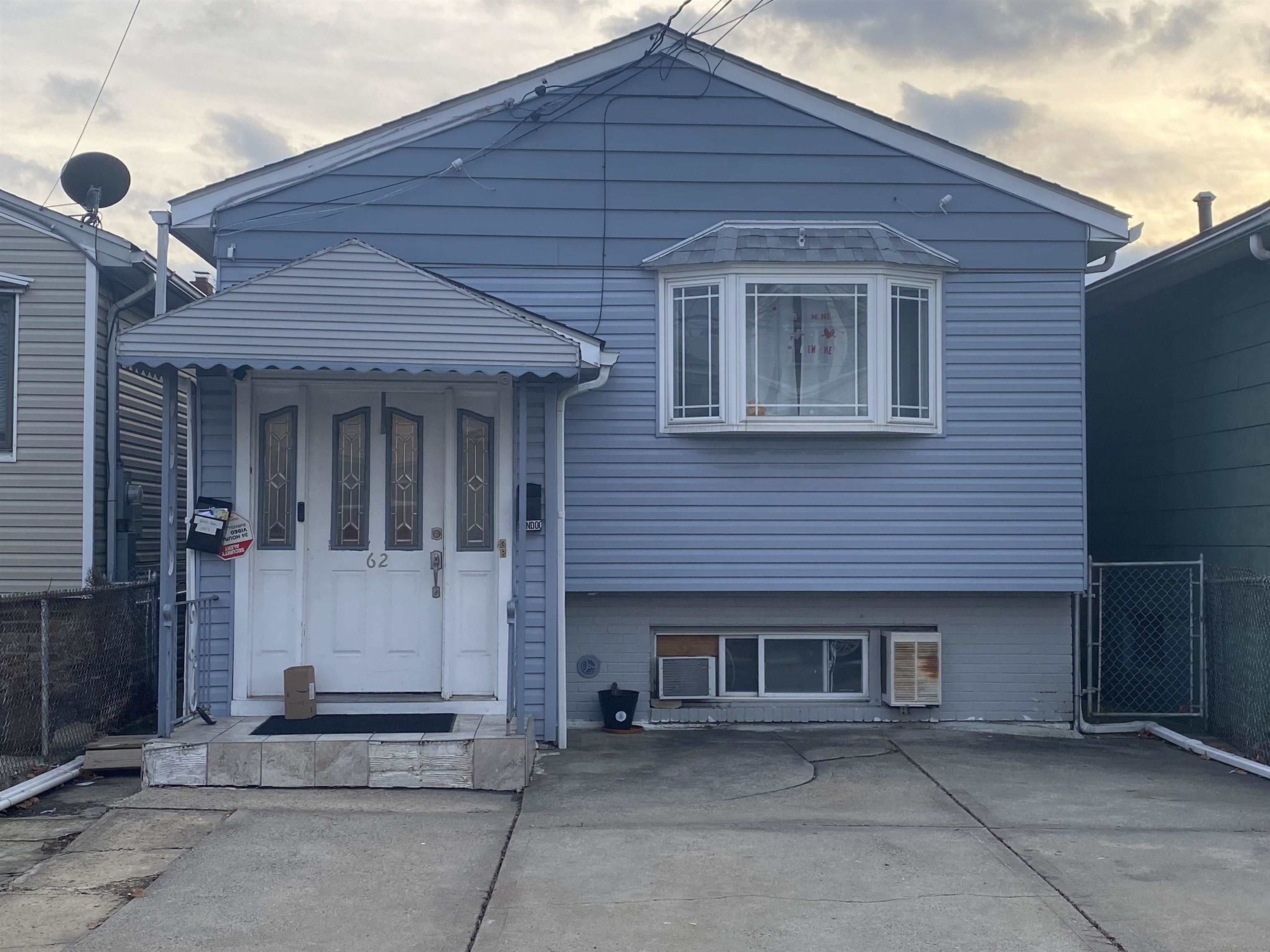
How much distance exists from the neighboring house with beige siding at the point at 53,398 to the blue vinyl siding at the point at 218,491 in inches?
85.2

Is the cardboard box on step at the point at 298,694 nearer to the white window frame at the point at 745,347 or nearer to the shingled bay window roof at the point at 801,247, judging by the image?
the white window frame at the point at 745,347

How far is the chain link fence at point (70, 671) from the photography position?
23.7 ft

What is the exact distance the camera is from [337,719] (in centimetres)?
762

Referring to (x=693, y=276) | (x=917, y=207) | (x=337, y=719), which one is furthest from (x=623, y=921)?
(x=917, y=207)

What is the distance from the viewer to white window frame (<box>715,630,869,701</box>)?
920cm

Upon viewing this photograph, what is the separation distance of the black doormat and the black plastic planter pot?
1.44 m

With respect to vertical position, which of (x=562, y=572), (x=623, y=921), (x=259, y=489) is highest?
(x=259, y=489)

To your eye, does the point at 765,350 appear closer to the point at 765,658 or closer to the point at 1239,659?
the point at 765,658

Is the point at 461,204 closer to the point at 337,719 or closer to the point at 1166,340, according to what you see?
the point at 337,719

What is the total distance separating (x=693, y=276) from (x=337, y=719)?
4.06 m

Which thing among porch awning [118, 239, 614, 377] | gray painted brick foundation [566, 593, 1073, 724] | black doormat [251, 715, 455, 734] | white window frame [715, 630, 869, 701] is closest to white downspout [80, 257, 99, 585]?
black doormat [251, 715, 455, 734]

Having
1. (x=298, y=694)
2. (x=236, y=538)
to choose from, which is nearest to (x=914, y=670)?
(x=298, y=694)

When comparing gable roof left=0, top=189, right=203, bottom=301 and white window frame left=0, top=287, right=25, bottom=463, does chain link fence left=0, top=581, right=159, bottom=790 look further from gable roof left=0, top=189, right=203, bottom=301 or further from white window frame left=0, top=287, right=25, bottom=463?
gable roof left=0, top=189, right=203, bottom=301

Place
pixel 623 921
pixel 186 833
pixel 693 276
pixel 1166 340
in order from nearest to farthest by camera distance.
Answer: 1. pixel 623 921
2. pixel 186 833
3. pixel 693 276
4. pixel 1166 340
